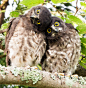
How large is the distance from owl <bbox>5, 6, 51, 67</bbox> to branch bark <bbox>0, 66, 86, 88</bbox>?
862 mm

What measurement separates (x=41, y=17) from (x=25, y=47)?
0.54 metres

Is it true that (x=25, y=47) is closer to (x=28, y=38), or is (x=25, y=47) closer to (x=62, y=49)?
(x=28, y=38)

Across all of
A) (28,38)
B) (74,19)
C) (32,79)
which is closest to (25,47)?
(28,38)

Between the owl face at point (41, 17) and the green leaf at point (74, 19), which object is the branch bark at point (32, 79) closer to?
the green leaf at point (74, 19)

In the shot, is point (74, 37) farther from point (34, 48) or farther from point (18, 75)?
point (18, 75)

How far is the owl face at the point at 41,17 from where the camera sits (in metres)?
2.41

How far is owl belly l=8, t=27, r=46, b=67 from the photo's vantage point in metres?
2.45

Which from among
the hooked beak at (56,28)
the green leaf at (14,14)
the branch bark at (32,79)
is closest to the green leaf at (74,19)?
the hooked beak at (56,28)

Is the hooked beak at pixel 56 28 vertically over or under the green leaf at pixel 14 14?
under

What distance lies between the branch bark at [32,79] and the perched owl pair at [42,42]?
0.89 m

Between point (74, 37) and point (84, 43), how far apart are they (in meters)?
0.23

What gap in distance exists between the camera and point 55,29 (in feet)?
8.30

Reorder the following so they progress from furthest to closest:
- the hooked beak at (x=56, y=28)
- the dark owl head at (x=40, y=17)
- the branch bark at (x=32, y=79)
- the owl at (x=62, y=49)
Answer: the owl at (x=62, y=49)
the hooked beak at (x=56, y=28)
the dark owl head at (x=40, y=17)
the branch bark at (x=32, y=79)

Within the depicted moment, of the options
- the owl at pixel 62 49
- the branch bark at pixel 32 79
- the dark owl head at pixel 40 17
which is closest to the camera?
the branch bark at pixel 32 79
